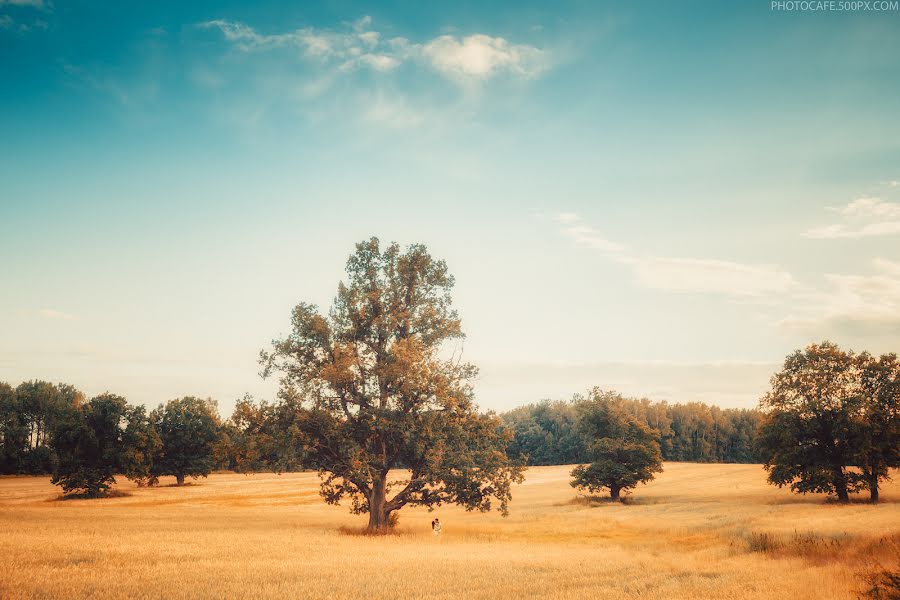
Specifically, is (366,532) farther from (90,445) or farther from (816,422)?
(90,445)

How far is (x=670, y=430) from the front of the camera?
156 meters

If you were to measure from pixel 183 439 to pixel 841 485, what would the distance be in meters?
86.5

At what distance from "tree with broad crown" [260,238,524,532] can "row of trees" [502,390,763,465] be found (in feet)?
400

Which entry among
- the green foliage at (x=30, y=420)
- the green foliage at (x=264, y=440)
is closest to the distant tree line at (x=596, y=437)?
Answer: the green foliage at (x=264, y=440)

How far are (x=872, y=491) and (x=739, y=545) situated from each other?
100.0 feet

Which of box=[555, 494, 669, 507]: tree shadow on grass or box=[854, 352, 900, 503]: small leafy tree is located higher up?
box=[854, 352, 900, 503]: small leafy tree

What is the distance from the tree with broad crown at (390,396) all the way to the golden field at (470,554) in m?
3.65

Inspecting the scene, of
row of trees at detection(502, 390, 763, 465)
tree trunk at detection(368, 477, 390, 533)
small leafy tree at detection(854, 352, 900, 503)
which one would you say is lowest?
row of trees at detection(502, 390, 763, 465)

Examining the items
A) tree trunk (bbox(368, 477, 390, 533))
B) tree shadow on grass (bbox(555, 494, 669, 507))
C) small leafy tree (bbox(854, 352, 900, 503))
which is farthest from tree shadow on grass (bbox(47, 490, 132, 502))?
small leafy tree (bbox(854, 352, 900, 503))

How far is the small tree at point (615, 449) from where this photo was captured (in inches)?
2274

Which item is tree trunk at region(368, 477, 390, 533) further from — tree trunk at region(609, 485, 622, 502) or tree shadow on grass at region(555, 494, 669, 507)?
tree trunk at region(609, 485, 622, 502)

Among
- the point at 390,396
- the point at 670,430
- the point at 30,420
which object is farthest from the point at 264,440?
the point at 670,430

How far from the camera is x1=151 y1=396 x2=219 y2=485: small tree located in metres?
86.6

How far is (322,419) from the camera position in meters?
32.3
